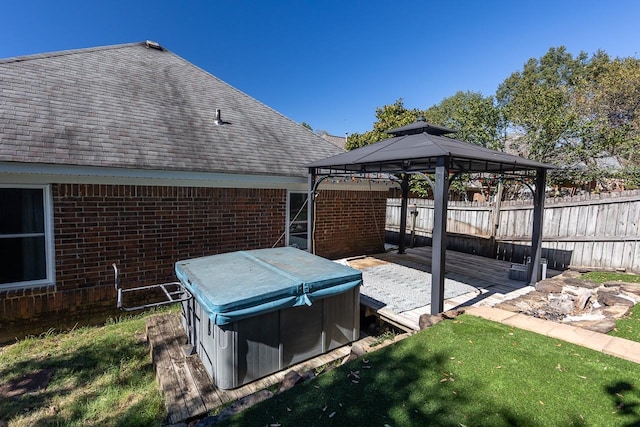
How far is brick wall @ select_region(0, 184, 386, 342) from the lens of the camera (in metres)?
5.16

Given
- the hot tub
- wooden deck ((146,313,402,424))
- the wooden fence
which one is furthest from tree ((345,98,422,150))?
wooden deck ((146,313,402,424))

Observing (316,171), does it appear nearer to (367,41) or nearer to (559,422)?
(559,422)

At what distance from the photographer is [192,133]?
7.30 metres

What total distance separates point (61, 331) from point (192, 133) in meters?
4.73

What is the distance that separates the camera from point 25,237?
16.6ft

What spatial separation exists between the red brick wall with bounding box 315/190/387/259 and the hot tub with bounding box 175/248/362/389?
3.38m

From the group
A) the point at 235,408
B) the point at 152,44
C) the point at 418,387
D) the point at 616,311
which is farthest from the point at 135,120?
the point at 616,311

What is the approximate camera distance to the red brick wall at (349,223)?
8.40m

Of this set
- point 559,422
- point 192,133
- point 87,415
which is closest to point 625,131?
point 559,422

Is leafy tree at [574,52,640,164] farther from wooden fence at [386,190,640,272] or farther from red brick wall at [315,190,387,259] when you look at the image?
red brick wall at [315,190,387,259]

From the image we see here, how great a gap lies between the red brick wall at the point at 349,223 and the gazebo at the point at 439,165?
806 millimetres

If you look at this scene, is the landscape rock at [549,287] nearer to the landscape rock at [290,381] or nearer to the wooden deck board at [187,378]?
the wooden deck board at [187,378]

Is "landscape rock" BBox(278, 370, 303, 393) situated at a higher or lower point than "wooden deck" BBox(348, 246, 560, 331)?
lower

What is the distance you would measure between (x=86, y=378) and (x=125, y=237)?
2.55 m
